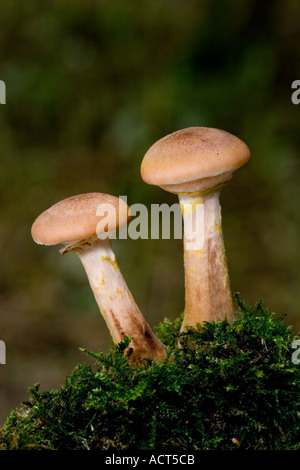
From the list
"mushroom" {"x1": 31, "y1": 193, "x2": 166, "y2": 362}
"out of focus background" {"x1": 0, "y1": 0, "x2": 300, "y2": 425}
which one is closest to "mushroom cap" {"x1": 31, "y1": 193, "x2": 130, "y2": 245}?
"mushroom" {"x1": 31, "y1": 193, "x2": 166, "y2": 362}

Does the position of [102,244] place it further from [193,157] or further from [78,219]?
[193,157]

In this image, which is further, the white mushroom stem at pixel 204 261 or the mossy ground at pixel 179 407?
the white mushroom stem at pixel 204 261

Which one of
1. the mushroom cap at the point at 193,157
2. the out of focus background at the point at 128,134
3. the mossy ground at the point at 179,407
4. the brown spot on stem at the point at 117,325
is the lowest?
the mossy ground at the point at 179,407

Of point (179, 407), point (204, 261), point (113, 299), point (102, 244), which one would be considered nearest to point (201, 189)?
point (204, 261)

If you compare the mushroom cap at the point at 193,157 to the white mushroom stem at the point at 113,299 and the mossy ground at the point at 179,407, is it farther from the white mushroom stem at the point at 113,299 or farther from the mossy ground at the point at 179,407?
the mossy ground at the point at 179,407

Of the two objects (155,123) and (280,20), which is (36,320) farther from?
(280,20)

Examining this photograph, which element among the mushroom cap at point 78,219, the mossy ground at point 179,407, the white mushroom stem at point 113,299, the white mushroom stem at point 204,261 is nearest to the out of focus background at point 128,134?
the white mushroom stem at point 204,261
